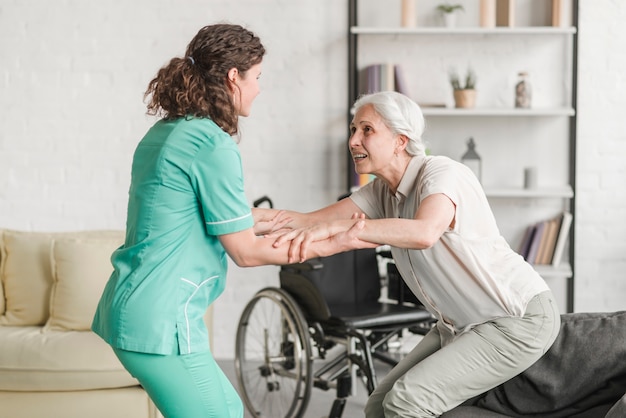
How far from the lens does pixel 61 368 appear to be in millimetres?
3100

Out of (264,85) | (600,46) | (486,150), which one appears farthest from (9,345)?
(600,46)

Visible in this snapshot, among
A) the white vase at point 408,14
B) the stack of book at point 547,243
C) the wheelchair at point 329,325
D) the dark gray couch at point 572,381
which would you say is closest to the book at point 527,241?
the stack of book at point 547,243

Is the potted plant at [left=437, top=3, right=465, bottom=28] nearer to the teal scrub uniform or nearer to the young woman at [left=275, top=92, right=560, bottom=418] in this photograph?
the young woman at [left=275, top=92, right=560, bottom=418]

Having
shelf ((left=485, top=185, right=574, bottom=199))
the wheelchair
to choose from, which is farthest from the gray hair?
shelf ((left=485, top=185, right=574, bottom=199))

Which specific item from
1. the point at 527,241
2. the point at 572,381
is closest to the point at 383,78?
the point at 527,241

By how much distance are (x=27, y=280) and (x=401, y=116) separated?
1.88m

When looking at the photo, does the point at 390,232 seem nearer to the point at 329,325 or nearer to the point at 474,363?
the point at 474,363

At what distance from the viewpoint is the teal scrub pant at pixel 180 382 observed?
A: 1.87 m

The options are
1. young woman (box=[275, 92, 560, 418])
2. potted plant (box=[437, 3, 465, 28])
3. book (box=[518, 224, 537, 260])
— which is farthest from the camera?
book (box=[518, 224, 537, 260])

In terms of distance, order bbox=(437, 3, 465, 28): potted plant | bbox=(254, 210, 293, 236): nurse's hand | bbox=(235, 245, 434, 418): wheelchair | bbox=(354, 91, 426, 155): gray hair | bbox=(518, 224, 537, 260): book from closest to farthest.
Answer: bbox=(354, 91, 426, 155): gray hair
bbox=(254, 210, 293, 236): nurse's hand
bbox=(235, 245, 434, 418): wheelchair
bbox=(437, 3, 465, 28): potted plant
bbox=(518, 224, 537, 260): book

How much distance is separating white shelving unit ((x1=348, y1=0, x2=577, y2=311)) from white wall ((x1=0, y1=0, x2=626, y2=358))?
0.12m

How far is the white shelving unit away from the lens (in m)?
4.41

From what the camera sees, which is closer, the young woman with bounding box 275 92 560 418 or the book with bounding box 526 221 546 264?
the young woman with bounding box 275 92 560 418

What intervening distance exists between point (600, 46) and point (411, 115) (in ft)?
7.74
